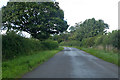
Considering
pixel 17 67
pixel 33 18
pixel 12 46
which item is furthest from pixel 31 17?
pixel 17 67

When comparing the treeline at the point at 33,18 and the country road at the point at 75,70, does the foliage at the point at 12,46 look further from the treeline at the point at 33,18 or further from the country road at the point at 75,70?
the treeline at the point at 33,18

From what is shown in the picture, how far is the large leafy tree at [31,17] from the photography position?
27.9m

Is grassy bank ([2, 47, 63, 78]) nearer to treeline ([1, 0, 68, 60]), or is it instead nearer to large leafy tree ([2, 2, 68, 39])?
treeline ([1, 0, 68, 60])

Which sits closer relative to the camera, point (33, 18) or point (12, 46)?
point (12, 46)

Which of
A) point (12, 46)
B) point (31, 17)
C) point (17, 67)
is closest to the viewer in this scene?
point (17, 67)

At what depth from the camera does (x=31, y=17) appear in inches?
1075

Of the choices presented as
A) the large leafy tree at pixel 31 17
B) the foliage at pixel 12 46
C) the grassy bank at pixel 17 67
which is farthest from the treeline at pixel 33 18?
the grassy bank at pixel 17 67

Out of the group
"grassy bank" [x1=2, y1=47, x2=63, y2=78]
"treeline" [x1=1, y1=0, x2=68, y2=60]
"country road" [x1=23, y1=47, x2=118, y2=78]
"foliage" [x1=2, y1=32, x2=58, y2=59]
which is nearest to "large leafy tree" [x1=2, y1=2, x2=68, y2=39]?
"treeline" [x1=1, y1=0, x2=68, y2=60]

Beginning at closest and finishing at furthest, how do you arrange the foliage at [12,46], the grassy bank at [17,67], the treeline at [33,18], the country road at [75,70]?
1. the grassy bank at [17,67]
2. the country road at [75,70]
3. the foliage at [12,46]
4. the treeline at [33,18]

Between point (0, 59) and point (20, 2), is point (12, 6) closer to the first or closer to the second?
point (20, 2)

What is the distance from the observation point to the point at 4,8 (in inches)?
1227

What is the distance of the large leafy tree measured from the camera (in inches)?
1097

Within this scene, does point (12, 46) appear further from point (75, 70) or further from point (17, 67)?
point (75, 70)

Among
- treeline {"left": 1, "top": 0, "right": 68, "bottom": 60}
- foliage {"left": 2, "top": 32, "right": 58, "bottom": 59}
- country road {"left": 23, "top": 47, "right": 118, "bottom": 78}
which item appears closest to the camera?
country road {"left": 23, "top": 47, "right": 118, "bottom": 78}
